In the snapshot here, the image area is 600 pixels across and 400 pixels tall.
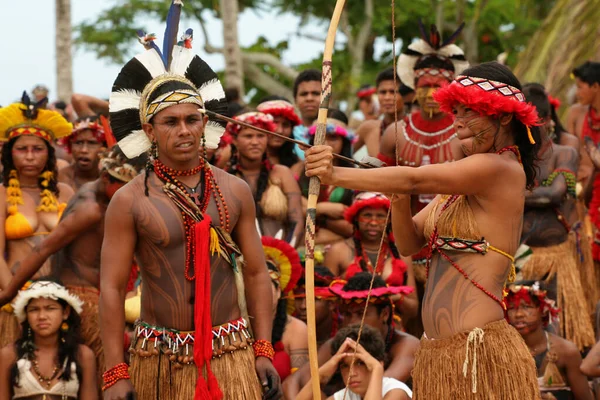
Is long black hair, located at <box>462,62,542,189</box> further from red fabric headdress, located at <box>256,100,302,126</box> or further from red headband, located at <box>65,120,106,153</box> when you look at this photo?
red headband, located at <box>65,120,106,153</box>

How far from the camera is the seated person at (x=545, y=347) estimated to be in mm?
7613

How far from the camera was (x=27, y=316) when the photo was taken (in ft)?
24.6

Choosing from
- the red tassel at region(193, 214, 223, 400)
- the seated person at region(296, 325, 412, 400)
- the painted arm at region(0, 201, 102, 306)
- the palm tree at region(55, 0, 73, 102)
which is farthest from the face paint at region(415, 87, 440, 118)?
the palm tree at region(55, 0, 73, 102)

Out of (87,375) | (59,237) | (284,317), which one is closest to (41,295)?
(59,237)

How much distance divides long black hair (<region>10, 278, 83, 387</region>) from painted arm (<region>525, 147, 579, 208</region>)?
3.83m

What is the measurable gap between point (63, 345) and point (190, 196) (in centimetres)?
257

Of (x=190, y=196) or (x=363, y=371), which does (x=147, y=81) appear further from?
(x=363, y=371)

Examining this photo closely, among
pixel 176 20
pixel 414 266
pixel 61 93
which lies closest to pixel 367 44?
pixel 61 93

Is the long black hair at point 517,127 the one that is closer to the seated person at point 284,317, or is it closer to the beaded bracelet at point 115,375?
the beaded bracelet at point 115,375

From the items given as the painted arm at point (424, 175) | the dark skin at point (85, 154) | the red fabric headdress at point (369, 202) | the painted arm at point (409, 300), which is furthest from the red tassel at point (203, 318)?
the dark skin at point (85, 154)

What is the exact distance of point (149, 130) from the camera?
18.1 feet

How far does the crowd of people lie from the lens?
194 inches

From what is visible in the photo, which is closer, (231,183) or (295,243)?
(231,183)

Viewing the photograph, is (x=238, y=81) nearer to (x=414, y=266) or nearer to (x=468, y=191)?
(x=414, y=266)
